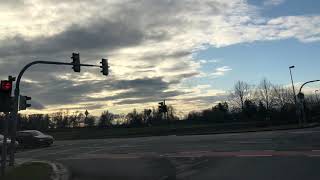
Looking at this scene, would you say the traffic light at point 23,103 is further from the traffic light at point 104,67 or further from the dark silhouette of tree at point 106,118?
the dark silhouette of tree at point 106,118

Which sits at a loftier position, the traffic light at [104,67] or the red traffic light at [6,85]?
the traffic light at [104,67]

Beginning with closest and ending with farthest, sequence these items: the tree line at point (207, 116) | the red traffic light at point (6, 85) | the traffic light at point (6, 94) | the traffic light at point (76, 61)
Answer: the traffic light at point (6, 94), the red traffic light at point (6, 85), the traffic light at point (76, 61), the tree line at point (207, 116)

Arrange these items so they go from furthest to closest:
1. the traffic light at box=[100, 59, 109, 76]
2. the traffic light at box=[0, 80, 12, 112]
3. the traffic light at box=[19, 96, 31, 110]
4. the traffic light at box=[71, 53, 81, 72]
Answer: the traffic light at box=[100, 59, 109, 76], the traffic light at box=[71, 53, 81, 72], the traffic light at box=[19, 96, 31, 110], the traffic light at box=[0, 80, 12, 112]

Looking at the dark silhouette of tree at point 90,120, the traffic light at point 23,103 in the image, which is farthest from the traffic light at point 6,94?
the dark silhouette of tree at point 90,120

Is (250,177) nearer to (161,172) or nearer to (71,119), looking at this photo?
(161,172)

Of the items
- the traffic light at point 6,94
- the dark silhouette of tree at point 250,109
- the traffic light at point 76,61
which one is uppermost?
the dark silhouette of tree at point 250,109

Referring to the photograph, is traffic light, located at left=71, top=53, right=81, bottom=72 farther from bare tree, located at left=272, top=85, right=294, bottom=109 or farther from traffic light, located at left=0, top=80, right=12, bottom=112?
bare tree, located at left=272, top=85, right=294, bottom=109

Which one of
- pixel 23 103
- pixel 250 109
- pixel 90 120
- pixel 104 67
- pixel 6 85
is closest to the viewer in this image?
pixel 6 85

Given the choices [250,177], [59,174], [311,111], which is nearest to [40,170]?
[59,174]

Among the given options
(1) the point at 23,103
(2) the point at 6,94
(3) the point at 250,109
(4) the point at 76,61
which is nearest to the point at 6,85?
(2) the point at 6,94

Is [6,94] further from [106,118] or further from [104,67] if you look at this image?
[106,118]

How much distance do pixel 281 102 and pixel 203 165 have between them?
12581 centimetres

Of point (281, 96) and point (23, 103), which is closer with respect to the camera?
point (23, 103)

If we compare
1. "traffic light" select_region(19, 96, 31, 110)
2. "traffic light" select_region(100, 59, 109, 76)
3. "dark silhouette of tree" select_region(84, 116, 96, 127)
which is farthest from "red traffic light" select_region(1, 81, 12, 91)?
"dark silhouette of tree" select_region(84, 116, 96, 127)
